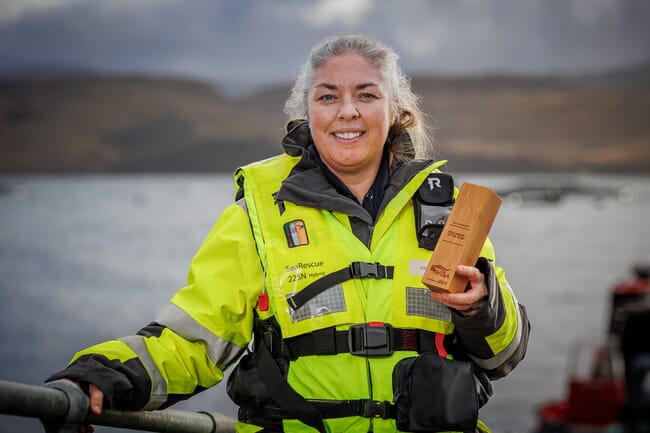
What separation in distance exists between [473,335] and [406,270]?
322 mm

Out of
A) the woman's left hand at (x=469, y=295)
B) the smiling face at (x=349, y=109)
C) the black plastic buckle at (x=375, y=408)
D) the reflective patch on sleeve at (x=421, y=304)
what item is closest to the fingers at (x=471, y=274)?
the woman's left hand at (x=469, y=295)

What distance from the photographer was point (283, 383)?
2.68m

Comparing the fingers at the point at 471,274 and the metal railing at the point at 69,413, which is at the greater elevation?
the fingers at the point at 471,274

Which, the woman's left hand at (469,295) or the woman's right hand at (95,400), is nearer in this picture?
the woman's right hand at (95,400)

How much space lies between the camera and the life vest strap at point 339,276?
270 centimetres

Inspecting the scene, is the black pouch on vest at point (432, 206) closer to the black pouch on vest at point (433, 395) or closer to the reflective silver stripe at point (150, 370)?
the black pouch on vest at point (433, 395)

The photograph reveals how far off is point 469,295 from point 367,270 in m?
0.44

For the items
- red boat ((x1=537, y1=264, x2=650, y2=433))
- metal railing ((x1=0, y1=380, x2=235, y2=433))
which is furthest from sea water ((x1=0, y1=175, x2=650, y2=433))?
metal railing ((x1=0, y1=380, x2=235, y2=433))

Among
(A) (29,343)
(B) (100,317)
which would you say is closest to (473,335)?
(A) (29,343)

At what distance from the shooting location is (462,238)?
93.3 inches

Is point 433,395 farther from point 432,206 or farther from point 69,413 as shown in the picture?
point 69,413

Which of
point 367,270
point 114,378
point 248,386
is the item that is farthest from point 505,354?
point 114,378

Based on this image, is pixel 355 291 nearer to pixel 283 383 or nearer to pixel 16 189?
pixel 283 383

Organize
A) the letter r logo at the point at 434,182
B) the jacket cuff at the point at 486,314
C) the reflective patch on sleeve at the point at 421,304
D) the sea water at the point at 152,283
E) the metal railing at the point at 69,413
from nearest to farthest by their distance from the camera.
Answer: the metal railing at the point at 69,413 < the jacket cuff at the point at 486,314 < the reflective patch on sleeve at the point at 421,304 < the letter r logo at the point at 434,182 < the sea water at the point at 152,283
